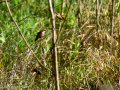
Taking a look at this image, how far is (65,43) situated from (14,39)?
778 millimetres

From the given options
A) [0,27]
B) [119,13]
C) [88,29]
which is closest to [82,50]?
[88,29]

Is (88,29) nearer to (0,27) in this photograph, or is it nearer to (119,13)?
(119,13)

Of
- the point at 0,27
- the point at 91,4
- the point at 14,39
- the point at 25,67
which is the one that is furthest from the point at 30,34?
the point at 91,4

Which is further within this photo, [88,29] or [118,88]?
[88,29]

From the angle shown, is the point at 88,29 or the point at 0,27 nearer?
the point at 88,29

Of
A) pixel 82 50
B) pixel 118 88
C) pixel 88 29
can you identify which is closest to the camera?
pixel 118 88

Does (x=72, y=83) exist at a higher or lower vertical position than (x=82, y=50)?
lower

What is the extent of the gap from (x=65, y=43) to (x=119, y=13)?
43.0 inches

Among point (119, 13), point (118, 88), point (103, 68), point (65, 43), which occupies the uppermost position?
point (119, 13)

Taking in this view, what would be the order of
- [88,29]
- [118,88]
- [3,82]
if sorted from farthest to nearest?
[88,29] < [118,88] < [3,82]

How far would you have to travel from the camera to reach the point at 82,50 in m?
2.78

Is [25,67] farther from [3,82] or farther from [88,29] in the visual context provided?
[88,29]

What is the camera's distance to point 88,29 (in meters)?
3.04

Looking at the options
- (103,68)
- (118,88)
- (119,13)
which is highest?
(119,13)
